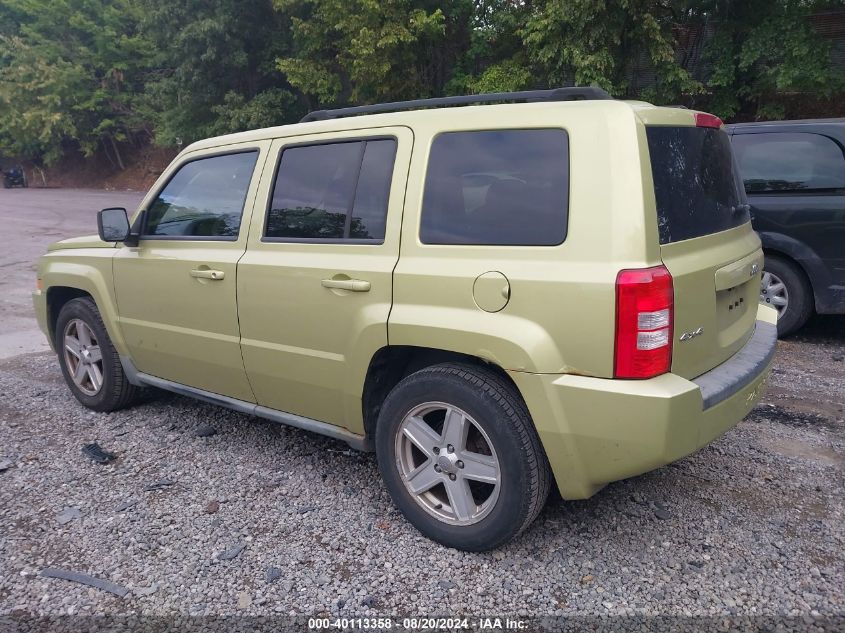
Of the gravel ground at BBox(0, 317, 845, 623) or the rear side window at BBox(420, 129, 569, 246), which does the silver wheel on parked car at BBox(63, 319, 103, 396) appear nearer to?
the gravel ground at BBox(0, 317, 845, 623)

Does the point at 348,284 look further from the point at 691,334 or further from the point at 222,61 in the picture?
the point at 222,61

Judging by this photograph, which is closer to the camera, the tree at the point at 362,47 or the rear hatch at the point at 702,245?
the rear hatch at the point at 702,245

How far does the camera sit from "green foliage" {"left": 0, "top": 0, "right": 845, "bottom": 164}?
13922 millimetres

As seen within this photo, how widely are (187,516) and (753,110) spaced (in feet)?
54.9

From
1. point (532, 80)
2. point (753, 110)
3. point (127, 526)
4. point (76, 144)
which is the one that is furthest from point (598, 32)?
point (76, 144)

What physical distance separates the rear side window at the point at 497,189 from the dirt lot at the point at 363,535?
139 centimetres

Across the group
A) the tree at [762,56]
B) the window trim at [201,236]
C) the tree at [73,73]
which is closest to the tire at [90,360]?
the window trim at [201,236]

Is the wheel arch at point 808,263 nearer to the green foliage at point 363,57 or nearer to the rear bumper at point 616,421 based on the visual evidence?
the rear bumper at point 616,421

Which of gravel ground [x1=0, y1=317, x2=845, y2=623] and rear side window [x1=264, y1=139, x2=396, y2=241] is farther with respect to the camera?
rear side window [x1=264, y1=139, x2=396, y2=241]

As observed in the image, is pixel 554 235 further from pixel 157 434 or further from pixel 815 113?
pixel 815 113

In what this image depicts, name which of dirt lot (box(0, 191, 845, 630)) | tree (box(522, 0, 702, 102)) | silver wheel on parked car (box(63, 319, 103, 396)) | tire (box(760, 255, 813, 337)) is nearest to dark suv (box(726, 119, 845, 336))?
tire (box(760, 255, 813, 337))

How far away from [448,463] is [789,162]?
4.71 m

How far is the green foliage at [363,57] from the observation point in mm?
13922

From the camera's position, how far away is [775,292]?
5.92 meters
